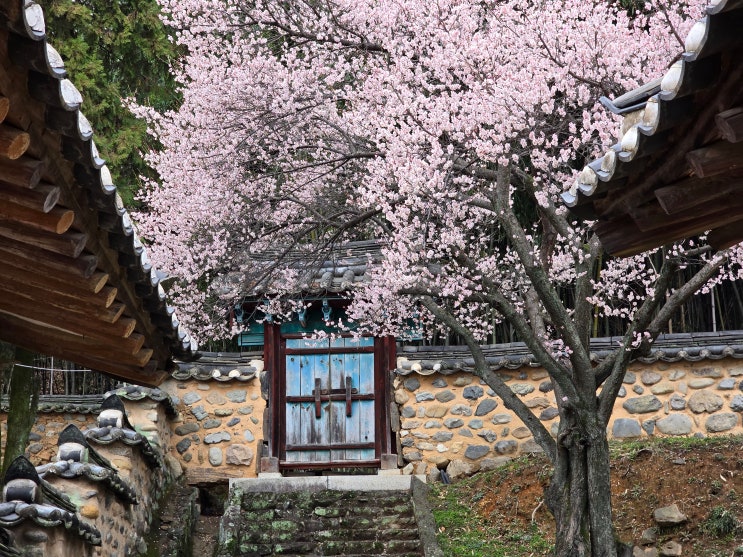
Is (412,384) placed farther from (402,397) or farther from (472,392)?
(472,392)

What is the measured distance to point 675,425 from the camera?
36.7 feet

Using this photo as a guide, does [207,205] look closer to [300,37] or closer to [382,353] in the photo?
[300,37]

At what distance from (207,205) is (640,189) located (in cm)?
786

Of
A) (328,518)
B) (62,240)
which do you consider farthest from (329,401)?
(62,240)

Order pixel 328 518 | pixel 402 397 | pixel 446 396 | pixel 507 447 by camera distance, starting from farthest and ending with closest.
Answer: pixel 402 397
pixel 446 396
pixel 507 447
pixel 328 518

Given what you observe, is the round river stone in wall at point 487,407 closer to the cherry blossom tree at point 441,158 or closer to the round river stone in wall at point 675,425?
the cherry blossom tree at point 441,158

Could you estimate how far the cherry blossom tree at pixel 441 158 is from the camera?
771cm

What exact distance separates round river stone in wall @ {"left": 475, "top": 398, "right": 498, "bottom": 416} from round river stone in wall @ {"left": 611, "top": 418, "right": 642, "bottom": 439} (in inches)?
53.6

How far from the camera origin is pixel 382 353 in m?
12.7

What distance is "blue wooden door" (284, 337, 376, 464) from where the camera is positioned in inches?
488

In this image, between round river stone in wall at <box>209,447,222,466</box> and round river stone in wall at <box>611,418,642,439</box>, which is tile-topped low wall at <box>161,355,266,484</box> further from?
round river stone in wall at <box>611,418,642,439</box>

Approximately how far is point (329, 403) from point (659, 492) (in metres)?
4.56

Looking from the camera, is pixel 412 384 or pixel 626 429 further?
pixel 412 384

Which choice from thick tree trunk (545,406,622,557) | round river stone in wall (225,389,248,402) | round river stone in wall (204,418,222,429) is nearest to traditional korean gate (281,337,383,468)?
round river stone in wall (225,389,248,402)
